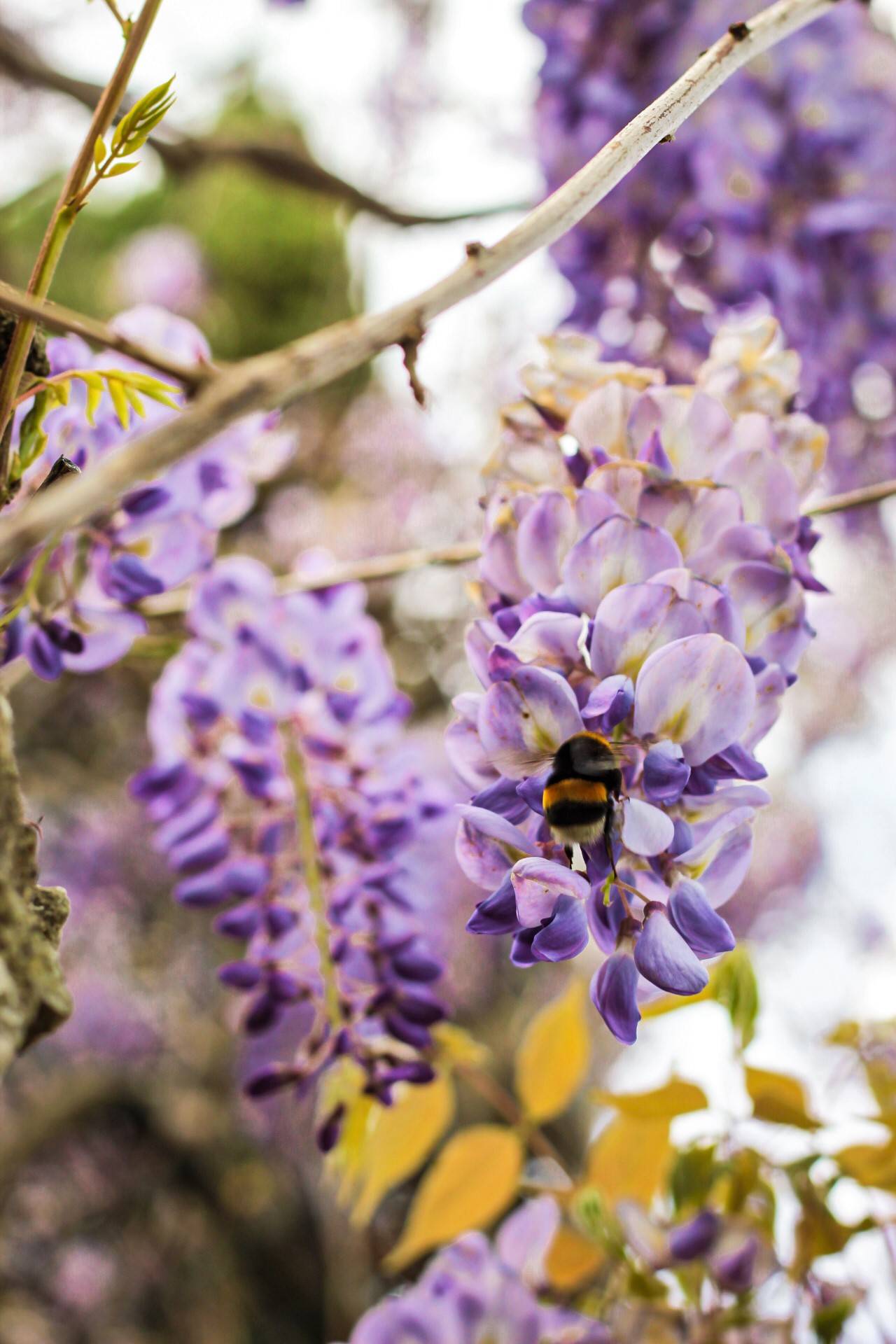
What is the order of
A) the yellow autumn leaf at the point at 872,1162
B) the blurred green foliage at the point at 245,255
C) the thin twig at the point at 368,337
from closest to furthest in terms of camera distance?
the thin twig at the point at 368,337, the yellow autumn leaf at the point at 872,1162, the blurred green foliage at the point at 245,255

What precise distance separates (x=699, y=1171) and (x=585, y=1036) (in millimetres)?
122

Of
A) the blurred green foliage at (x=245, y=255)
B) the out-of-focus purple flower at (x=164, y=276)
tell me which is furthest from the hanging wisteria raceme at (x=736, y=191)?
the blurred green foliage at (x=245, y=255)

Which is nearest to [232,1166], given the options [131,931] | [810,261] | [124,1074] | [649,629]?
[124,1074]

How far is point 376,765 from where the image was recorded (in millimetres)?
471

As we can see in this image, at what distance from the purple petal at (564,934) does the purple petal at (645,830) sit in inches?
0.7

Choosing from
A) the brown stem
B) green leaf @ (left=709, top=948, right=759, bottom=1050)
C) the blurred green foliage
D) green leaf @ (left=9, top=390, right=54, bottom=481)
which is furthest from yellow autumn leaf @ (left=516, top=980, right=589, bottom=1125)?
the blurred green foliage

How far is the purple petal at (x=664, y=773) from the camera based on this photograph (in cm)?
24

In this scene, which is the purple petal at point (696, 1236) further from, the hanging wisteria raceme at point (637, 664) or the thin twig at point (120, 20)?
the thin twig at point (120, 20)

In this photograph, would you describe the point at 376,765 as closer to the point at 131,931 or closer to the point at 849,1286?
the point at 849,1286

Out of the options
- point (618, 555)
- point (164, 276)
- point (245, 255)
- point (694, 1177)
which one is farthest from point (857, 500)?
point (245, 255)

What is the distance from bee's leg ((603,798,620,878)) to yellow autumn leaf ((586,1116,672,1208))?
0.88ft

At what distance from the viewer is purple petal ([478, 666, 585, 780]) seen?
24 cm

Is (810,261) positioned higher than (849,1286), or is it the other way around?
(810,261)

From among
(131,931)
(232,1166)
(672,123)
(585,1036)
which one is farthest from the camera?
(131,931)
